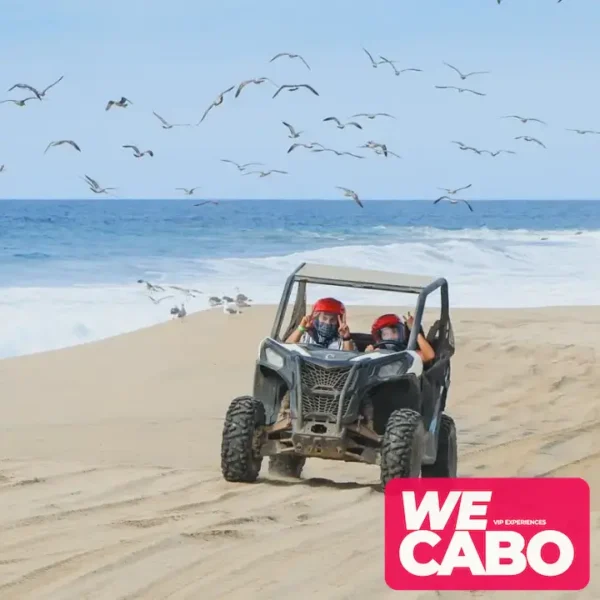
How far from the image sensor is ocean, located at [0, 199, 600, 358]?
78.1 ft

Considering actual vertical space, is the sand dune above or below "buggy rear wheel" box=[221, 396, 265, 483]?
below

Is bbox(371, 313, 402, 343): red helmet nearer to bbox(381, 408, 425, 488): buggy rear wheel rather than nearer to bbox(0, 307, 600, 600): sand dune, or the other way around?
bbox(381, 408, 425, 488): buggy rear wheel

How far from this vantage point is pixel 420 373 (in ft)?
25.5

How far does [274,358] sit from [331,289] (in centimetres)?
1837

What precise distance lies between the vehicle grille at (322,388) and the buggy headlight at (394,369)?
20 cm

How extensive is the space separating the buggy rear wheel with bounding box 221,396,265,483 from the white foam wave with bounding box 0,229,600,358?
10935 mm

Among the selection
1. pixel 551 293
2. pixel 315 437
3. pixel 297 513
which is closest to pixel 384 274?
pixel 315 437

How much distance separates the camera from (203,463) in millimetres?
9766

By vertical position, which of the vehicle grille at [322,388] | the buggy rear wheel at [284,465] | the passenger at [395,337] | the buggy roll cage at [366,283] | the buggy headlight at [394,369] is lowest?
the buggy rear wheel at [284,465]

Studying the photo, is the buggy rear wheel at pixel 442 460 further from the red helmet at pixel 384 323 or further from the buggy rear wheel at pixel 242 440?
the buggy rear wheel at pixel 242 440

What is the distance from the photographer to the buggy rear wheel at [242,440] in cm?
776

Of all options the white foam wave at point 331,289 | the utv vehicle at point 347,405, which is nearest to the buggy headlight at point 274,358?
the utv vehicle at point 347,405

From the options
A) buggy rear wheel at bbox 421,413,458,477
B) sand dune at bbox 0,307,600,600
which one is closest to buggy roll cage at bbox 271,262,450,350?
buggy rear wheel at bbox 421,413,458,477

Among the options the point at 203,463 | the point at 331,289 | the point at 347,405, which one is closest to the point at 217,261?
the point at 331,289
